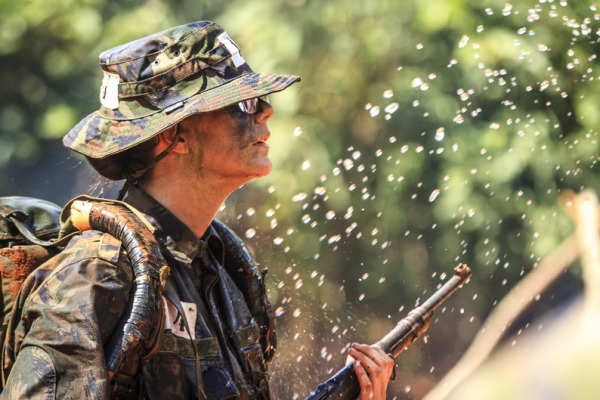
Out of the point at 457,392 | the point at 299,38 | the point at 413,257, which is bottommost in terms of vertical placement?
the point at 457,392

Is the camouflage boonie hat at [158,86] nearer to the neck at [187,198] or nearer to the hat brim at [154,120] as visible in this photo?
the hat brim at [154,120]

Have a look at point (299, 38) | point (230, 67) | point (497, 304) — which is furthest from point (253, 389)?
point (497, 304)

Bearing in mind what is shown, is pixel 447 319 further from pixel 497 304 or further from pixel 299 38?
pixel 299 38

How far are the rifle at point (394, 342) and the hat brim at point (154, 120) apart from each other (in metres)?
0.90

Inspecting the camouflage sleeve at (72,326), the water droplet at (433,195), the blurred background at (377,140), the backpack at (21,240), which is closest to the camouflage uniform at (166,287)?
the camouflage sleeve at (72,326)

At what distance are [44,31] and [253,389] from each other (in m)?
4.07

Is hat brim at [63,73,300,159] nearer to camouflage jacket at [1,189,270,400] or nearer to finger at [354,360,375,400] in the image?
camouflage jacket at [1,189,270,400]

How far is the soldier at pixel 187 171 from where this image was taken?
116 inches

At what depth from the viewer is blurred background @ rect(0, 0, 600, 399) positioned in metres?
6.69

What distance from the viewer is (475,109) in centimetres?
736

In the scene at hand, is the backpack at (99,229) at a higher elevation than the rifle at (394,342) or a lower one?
higher

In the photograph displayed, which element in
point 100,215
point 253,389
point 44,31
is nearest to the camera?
point 100,215

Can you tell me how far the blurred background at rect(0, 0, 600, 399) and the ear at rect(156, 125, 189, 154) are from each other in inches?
114

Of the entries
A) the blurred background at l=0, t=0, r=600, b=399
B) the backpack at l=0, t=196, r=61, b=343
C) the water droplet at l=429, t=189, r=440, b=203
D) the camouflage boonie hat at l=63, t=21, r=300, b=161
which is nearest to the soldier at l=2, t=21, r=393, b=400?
the camouflage boonie hat at l=63, t=21, r=300, b=161
